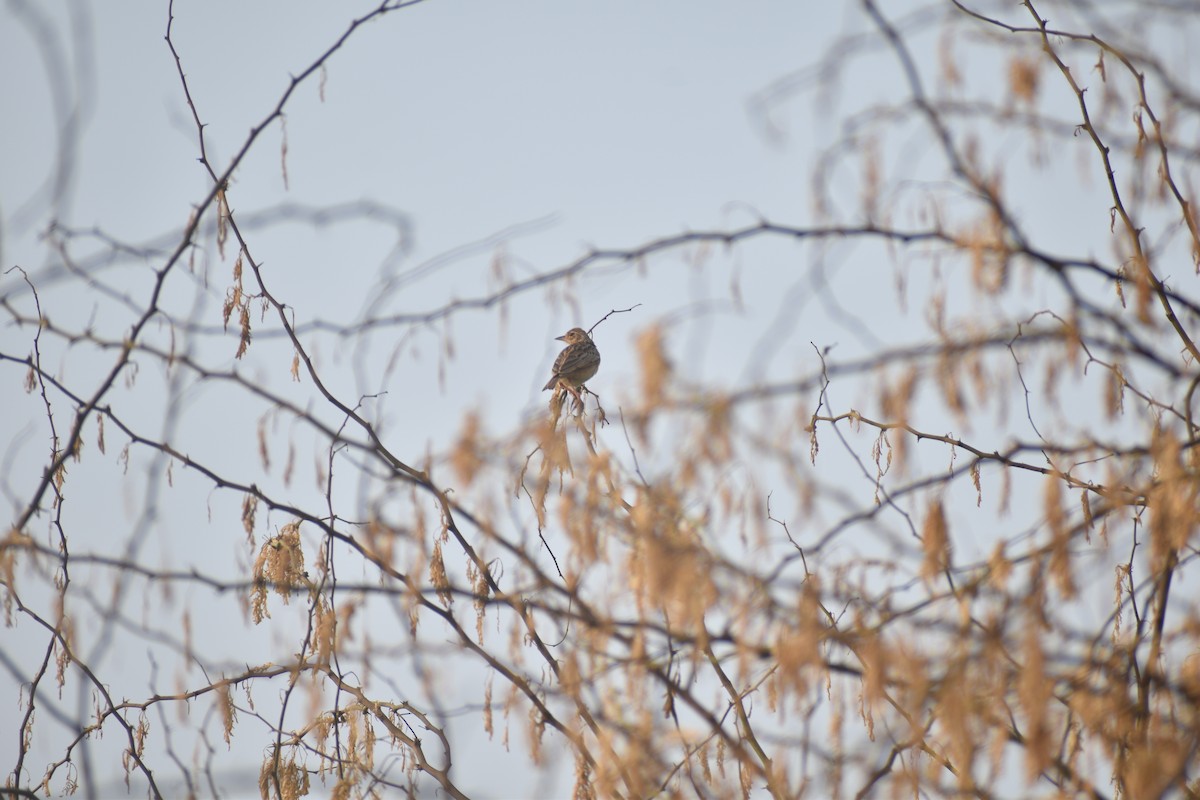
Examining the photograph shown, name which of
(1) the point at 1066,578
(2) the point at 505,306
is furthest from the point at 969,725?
(2) the point at 505,306

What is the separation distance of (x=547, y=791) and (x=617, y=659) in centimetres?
42

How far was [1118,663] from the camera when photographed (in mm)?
2123

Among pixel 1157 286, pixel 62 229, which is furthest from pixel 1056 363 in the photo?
pixel 62 229

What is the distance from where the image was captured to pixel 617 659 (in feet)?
7.28

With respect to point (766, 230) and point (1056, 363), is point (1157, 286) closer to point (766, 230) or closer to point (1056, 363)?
point (1056, 363)

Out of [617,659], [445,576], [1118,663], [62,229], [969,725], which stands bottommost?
[969,725]

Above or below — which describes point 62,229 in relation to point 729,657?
above

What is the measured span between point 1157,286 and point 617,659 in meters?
1.39

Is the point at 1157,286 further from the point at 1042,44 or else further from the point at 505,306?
the point at 505,306

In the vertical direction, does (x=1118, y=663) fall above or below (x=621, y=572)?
below

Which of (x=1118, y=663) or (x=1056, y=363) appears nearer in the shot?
(x=1118, y=663)

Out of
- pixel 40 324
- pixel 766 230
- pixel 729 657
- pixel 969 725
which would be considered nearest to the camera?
pixel 969 725

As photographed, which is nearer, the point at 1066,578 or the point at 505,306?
the point at 1066,578

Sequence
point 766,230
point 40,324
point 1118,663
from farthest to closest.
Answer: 1. point 40,324
2. point 766,230
3. point 1118,663
